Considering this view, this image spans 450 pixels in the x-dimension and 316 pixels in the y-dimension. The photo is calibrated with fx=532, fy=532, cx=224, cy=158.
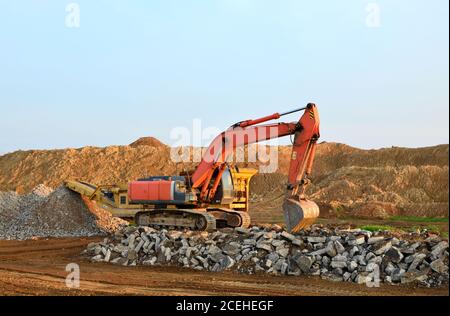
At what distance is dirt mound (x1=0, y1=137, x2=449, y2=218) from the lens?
1426 inches

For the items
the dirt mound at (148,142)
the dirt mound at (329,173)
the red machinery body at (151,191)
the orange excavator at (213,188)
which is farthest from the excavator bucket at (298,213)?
the dirt mound at (148,142)

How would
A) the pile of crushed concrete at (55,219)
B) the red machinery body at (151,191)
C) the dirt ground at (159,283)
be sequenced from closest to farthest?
the dirt ground at (159,283) < the red machinery body at (151,191) < the pile of crushed concrete at (55,219)

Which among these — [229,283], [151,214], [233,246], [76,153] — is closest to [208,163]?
[151,214]

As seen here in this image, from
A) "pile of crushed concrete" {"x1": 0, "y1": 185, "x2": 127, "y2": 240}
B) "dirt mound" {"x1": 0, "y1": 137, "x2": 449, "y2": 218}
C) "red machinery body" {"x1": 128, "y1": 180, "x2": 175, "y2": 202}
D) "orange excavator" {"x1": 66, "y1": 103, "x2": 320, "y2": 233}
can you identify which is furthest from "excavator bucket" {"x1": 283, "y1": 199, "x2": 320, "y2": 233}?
"dirt mound" {"x1": 0, "y1": 137, "x2": 449, "y2": 218}

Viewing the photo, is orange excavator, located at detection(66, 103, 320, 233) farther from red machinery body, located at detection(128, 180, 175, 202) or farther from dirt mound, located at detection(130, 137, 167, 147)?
dirt mound, located at detection(130, 137, 167, 147)

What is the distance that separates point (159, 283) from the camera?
11281mm

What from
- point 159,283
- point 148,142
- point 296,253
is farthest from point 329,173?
point 159,283

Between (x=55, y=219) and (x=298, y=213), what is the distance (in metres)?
12.1

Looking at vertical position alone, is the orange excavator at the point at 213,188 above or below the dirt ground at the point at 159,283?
above

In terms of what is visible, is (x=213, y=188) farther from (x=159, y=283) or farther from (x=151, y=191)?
(x=159, y=283)

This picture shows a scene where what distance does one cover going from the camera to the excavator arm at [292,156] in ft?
44.1

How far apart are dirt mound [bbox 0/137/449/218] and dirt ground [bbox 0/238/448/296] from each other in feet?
64.6

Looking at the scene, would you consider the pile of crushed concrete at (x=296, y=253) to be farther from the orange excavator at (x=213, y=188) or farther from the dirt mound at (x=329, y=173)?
the dirt mound at (x=329, y=173)

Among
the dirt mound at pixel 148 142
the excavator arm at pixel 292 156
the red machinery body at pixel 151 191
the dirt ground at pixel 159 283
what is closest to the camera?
the dirt ground at pixel 159 283
